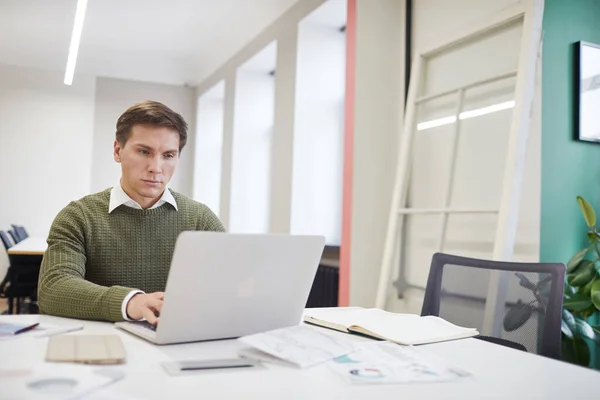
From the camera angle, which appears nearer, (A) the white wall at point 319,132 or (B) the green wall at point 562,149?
(B) the green wall at point 562,149

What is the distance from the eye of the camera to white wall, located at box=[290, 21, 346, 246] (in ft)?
13.8

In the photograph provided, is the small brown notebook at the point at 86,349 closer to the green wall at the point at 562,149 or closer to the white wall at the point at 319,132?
the green wall at the point at 562,149

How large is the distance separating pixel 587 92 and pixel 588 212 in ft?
1.94

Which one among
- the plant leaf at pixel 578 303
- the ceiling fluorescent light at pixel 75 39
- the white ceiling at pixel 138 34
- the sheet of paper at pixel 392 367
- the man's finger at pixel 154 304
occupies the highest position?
the white ceiling at pixel 138 34

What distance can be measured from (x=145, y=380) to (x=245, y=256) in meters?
0.29

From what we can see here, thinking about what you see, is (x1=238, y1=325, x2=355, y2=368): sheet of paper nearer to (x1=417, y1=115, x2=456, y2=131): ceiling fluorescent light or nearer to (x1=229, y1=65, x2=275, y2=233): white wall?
(x1=417, y1=115, x2=456, y2=131): ceiling fluorescent light

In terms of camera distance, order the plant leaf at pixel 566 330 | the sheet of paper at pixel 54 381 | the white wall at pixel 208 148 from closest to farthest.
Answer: the sheet of paper at pixel 54 381
the plant leaf at pixel 566 330
the white wall at pixel 208 148

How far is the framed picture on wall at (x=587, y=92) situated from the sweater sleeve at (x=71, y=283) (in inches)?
83.4

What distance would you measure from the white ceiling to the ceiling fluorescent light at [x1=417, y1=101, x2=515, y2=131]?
192cm

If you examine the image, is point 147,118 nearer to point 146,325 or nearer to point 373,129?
point 146,325

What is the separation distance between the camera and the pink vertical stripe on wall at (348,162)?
3186mm

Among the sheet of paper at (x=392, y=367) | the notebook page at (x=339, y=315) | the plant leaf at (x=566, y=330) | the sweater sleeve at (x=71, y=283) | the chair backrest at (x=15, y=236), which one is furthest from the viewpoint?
the chair backrest at (x=15, y=236)

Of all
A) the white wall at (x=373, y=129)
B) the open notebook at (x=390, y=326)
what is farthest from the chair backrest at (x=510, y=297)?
the white wall at (x=373, y=129)

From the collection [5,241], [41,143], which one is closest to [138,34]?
[41,143]
